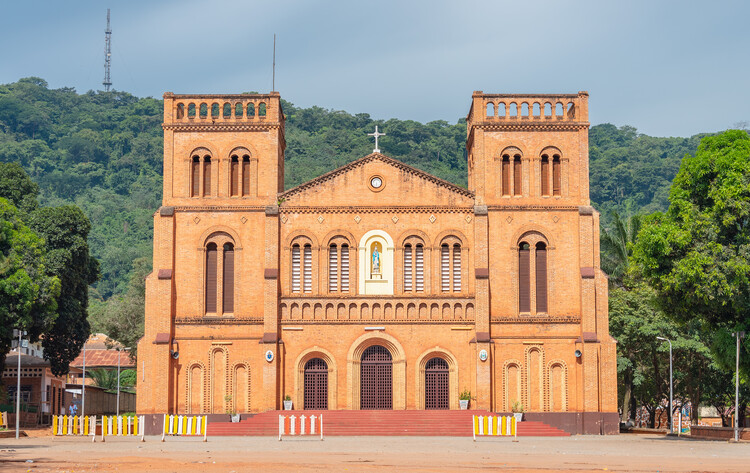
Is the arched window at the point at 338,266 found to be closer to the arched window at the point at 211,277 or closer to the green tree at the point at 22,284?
the arched window at the point at 211,277

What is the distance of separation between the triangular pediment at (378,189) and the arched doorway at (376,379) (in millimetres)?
6728

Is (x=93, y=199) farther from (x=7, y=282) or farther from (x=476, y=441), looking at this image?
(x=476, y=441)

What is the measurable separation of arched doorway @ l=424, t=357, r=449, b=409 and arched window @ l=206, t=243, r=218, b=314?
32.8 ft

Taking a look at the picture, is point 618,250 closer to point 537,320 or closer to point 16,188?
point 537,320

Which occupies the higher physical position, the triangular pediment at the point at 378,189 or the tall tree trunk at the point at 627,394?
the triangular pediment at the point at 378,189

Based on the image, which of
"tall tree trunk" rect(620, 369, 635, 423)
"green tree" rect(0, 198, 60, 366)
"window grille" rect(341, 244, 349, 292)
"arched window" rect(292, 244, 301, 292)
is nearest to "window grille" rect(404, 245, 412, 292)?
"window grille" rect(341, 244, 349, 292)

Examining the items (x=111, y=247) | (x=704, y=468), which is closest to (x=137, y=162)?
(x=111, y=247)

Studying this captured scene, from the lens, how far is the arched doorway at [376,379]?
46719 millimetres

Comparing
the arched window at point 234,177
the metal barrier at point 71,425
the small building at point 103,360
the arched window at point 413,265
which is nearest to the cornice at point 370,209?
the arched window at point 413,265

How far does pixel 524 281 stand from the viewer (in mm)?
47312

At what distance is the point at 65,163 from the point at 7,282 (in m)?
113

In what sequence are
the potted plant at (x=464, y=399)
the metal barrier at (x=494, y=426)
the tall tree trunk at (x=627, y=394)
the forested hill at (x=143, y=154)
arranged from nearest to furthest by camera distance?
1. the metal barrier at (x=494, y=426)
2. the potted plant at (x=464, y=399)
3. the tall tree trunk at (x=627, y=394)
4. the forested hill at (x=143, y=154)

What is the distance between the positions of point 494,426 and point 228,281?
44.3ft

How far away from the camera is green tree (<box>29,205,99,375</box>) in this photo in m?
54.7
